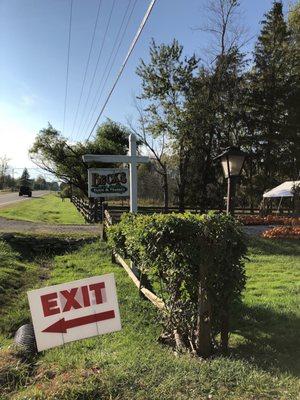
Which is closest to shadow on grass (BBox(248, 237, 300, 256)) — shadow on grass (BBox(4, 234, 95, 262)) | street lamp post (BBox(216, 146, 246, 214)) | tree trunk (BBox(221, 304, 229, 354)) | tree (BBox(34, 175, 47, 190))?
shadow on grass (BBox(4, 234, 95, 262))

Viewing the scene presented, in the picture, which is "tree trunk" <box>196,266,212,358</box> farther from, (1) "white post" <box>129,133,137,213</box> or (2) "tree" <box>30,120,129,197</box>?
(2) "tree" <box>30,120,129,197</box>

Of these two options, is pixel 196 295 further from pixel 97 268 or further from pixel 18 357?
pixel 97 268

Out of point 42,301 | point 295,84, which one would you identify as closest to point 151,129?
point 295,84

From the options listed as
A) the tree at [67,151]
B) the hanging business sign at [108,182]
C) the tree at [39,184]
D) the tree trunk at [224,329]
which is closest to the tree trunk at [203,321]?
the tree trunk at [224,329]

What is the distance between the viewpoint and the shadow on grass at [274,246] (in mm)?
15406

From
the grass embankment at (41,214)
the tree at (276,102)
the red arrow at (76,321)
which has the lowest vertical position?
the grass embankment at (41,214)

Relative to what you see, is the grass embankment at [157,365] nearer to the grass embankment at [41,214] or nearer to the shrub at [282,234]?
the shrub at [282,234]

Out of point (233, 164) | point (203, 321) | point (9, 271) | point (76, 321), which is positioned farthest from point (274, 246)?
point (76, 321)

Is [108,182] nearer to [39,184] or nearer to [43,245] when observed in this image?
[43,245]

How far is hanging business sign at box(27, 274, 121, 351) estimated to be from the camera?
4.73 metres

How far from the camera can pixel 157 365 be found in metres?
4.71

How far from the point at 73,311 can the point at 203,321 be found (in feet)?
5.14

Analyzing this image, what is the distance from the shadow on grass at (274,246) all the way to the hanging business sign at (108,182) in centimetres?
541

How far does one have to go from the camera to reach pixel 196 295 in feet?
19.5
